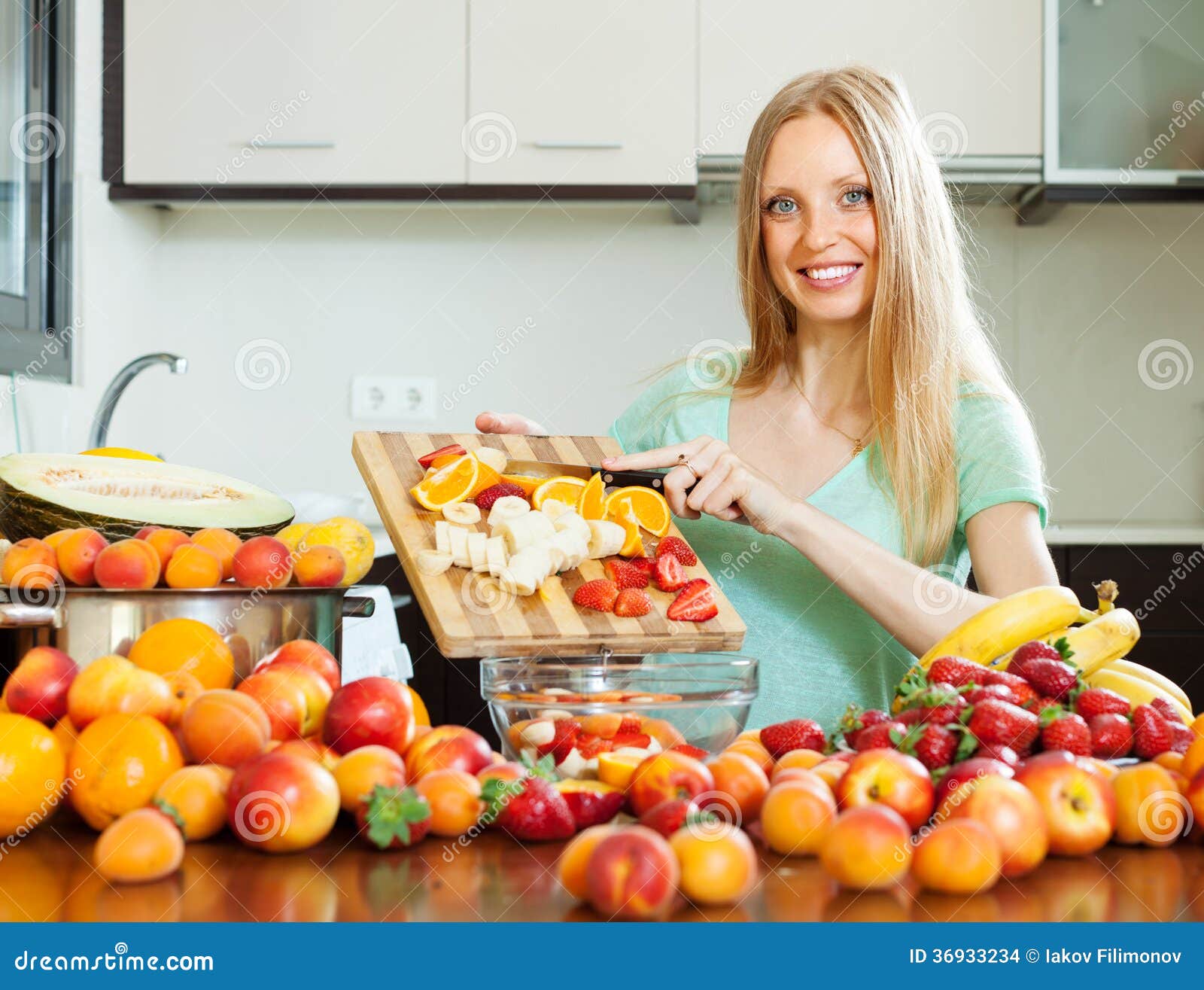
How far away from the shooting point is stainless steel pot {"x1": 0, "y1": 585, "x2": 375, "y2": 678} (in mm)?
810

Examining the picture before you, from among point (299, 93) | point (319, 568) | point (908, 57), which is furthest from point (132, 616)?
point (908, 57)

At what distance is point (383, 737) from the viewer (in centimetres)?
71

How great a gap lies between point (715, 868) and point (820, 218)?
1068mm

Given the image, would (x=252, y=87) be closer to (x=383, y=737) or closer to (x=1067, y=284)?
(x=1067, y=284)

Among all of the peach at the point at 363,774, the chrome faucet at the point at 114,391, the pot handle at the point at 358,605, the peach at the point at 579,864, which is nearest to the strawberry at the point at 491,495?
the pot handle at the point at 358,605

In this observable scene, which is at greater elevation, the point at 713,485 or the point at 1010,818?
the point at 713,485

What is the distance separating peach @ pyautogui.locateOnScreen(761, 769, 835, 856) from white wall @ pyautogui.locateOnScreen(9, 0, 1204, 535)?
2439 mm

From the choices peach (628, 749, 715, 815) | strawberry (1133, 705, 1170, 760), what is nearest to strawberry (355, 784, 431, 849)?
peach (628, 749, 715, 815)

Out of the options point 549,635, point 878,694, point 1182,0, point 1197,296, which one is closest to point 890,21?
point 1182,0

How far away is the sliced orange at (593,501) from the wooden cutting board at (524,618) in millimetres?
62

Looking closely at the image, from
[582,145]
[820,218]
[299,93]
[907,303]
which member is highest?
[299,93]

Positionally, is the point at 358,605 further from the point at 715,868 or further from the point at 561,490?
the point at 715,868

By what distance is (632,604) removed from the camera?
1.12 meters

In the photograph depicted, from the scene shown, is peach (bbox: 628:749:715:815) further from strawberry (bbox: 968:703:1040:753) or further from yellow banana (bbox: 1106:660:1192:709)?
yellow banana (bbox: 1106:660:1192:709)
